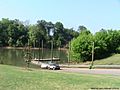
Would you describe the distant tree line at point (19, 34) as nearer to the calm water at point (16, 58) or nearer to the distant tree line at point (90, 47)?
the calm water at point (16, 58)

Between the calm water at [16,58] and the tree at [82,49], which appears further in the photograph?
the tree at [82,49]

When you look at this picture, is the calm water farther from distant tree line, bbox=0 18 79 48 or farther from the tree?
distant tree line, bbox=0 18 79 48

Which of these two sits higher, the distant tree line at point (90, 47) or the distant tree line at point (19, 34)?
the distant tree line at point (19, 34)

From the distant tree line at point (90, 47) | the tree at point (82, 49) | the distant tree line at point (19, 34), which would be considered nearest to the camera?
the tree at point (82, 49)

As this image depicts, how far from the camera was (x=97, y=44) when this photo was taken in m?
93.5

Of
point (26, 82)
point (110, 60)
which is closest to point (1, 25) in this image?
point (110, 60)

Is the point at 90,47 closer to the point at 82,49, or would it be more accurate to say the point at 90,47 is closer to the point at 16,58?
the point at 82,49

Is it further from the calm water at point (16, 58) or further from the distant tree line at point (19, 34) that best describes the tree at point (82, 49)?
the distant tree line at point (19, 34)

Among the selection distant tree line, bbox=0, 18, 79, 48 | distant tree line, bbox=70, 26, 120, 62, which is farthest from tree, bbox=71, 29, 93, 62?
distant tree line, bbox=0, 18, 79, 48

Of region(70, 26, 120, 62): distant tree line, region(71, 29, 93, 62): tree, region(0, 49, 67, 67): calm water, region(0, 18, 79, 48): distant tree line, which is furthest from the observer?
region(0, 18, 79, 48): distant tree line

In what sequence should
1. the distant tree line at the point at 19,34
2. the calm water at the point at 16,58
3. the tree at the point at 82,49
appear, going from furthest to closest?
the distant tree line at the point at 19,34 < the tree at the point at 82,49 < the calm water at the point at 16,58

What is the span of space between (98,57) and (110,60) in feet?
27.8

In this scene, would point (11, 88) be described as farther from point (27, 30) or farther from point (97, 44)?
point (27, 30)

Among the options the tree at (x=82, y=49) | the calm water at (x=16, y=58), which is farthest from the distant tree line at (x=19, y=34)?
the tree at (x=82, y=49)
